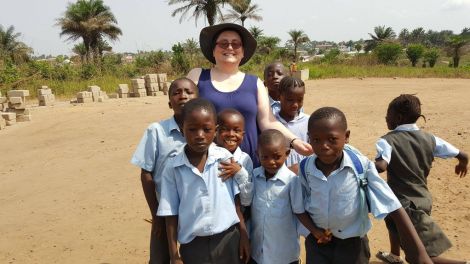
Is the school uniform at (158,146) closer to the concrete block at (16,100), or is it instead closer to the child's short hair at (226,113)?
the child's short hair at (226,113)

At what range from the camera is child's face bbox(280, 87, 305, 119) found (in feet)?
8.93

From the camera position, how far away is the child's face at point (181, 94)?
2227mm

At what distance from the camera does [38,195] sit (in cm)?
544

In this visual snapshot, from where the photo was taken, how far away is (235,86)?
2449 millimetres

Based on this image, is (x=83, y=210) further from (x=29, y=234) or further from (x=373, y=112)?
(x=373, y=112)

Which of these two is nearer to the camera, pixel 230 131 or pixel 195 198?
pixel 195 198

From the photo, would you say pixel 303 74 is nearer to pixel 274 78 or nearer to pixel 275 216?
pixel 274 78

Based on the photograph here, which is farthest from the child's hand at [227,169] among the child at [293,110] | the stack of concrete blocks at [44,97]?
the stack of concrete blocks at [44,97]

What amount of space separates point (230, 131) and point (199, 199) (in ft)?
1.51

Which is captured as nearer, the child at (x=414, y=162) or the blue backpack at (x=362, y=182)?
the blue backpack at (x=362, y=182)

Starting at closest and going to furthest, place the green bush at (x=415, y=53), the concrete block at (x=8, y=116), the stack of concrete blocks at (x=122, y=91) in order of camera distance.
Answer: the concrete block at (x=8, y=116)
the stack of concrete blocks at (x=122, y=91)
the green bush at (x=415, y=53)

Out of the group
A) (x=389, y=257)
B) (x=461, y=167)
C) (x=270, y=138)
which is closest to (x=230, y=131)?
(x=270, y=138)

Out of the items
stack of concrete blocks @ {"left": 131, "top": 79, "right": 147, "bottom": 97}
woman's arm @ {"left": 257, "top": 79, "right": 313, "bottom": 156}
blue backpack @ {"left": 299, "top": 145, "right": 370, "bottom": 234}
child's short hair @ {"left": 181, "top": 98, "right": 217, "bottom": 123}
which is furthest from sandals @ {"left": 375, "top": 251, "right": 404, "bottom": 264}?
stack of concrete blocks @ {"left": 131, "top": 79, "right": 147, "bottom": 97}

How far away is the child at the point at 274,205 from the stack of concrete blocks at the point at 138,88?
14.6 meters
